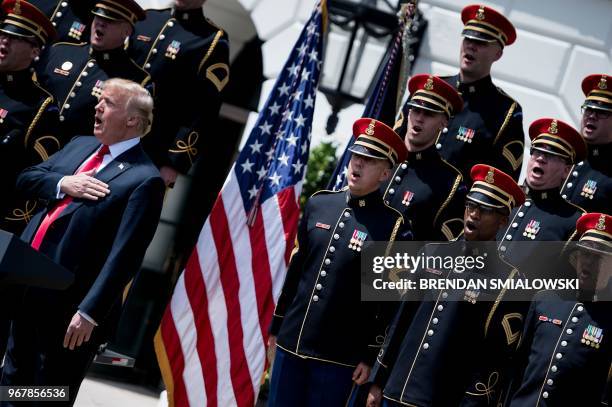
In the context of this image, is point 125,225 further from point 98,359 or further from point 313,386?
point 313,386

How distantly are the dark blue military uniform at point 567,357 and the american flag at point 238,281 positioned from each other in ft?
5.17

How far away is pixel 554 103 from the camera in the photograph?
26.3 ft

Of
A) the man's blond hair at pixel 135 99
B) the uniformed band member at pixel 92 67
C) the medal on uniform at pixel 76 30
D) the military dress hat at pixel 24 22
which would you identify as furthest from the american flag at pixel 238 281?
the man's blond hair at pixel 135 99

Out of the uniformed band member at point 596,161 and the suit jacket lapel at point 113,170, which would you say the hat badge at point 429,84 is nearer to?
the uniformed band member at point 596,161

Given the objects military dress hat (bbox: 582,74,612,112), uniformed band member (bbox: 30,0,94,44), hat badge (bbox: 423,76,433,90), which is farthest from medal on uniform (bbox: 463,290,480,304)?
uniformed band member (bbox: 30,0,94,44)

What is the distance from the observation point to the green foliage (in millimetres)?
8258

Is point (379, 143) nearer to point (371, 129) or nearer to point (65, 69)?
point (371, 129)

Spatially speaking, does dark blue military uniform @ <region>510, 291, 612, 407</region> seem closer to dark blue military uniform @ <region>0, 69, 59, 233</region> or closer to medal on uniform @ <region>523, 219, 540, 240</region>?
medal on uniform @ <region>523, 219, 540, 240</region>

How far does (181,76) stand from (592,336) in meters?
2.83

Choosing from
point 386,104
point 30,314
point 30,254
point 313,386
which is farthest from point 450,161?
point 30,254

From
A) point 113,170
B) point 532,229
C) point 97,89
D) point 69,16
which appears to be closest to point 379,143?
point 532,229

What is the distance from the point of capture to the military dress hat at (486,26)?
6219 mm

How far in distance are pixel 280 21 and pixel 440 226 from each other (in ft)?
10.8

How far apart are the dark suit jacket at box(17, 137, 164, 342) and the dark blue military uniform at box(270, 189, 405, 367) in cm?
105
